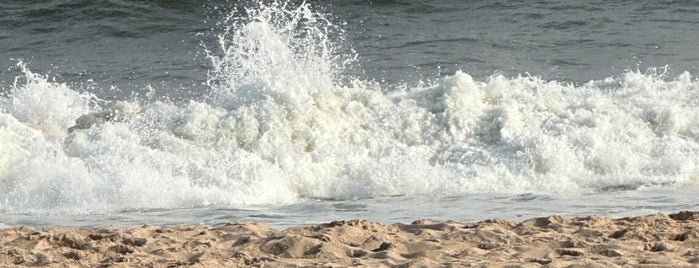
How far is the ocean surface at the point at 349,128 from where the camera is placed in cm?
862

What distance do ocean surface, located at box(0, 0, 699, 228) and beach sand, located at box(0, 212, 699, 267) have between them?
125 cm

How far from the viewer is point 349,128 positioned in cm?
1052

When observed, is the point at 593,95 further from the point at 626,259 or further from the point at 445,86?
→ the point at 626,259

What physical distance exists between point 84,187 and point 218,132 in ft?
5.89

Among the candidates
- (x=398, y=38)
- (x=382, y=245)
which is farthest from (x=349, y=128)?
(x=398, y=38)

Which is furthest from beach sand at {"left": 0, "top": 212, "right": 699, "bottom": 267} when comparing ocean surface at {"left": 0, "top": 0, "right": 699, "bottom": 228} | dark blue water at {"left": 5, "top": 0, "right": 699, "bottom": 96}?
dark blue water at {"left": 5, "top": 0, "right": 699, "bottom": 96}

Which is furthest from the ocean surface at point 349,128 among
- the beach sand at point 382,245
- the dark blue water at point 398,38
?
the beach sand at point 382,245

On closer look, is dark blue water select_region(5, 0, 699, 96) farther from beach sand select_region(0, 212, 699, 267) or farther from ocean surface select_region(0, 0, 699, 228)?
beach sand select_region(0, 212, 699, 267)

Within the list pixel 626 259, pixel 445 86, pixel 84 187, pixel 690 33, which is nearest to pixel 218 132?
pixel 84 187

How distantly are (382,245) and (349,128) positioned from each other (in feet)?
15.1

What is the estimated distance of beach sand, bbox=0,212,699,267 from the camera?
218 inches

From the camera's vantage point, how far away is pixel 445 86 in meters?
11.1

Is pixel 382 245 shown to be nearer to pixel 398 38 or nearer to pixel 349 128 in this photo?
pixel 349 128

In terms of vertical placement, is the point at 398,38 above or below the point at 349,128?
above
